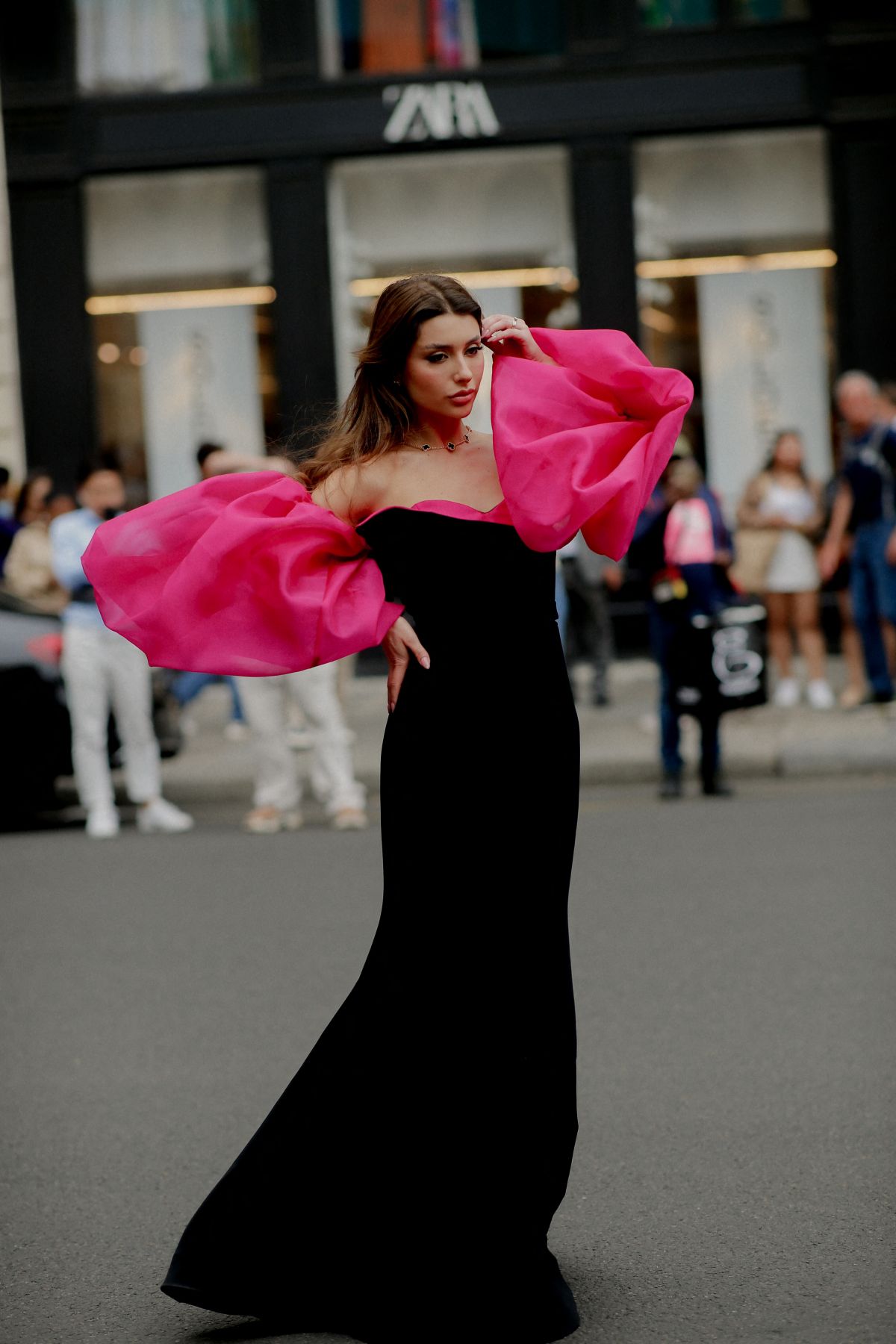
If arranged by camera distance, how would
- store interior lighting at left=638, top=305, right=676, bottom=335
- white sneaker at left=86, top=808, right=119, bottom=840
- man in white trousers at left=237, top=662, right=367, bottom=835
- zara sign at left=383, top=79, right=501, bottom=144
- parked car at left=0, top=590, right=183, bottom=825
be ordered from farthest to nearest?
store interior lighting at left=638, top=305, right=676, bottom=335 → zara sign at left=383, top=79, right=501, bottom=144 → parked car at left=0, top=590, right=183, bottom=825 → white sneaker at left=86, top=808, right=119, bottom=840 → man in white trousers at left=237, top=662, right=367, bottom=835

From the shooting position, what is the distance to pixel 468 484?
144 inches

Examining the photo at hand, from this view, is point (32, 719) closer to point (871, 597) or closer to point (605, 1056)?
point (871, 597)

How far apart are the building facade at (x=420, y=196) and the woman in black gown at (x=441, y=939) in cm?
1200

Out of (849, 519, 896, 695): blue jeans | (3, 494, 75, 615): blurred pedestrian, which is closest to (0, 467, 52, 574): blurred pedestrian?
(3, 494, 75, 615): blurred pedestrian

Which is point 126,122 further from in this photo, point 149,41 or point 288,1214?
point 288,1214

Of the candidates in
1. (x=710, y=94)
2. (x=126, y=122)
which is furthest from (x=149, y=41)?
(x=710, y=94)

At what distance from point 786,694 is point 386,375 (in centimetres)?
956

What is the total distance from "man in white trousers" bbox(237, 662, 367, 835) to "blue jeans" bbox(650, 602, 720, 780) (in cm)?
171

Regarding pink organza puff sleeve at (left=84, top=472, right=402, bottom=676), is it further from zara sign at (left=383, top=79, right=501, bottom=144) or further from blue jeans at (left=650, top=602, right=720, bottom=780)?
zara sign at (left=383, top=79, right=501, bottom=144)

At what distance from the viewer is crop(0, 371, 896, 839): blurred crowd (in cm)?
1000

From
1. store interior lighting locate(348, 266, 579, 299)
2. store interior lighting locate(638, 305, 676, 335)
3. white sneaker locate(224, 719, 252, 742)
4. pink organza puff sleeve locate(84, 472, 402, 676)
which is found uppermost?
store interior lighting locate(348, 266, 579, 299)

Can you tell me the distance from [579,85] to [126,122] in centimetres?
379

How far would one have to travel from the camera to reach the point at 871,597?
460 inches

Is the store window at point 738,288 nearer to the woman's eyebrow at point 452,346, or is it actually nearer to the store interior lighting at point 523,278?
the store interior lighting at point 523,278
